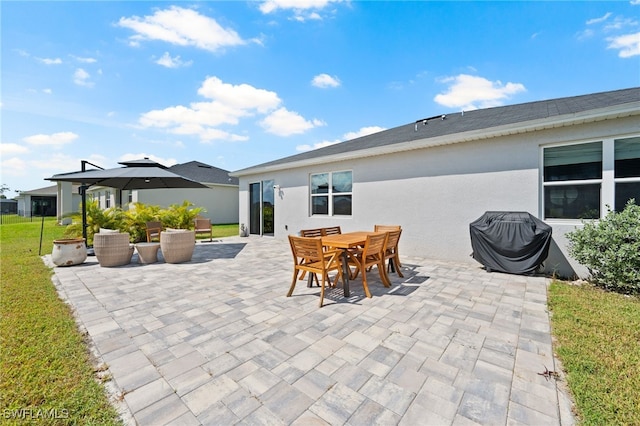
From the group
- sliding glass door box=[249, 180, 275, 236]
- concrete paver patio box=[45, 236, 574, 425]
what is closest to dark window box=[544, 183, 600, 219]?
concrete paver patio box=[45, 236, 574, 425]

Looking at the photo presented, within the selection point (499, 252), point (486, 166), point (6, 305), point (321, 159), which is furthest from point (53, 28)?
point (499, 252)

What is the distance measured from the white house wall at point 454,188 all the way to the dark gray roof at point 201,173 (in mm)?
13287

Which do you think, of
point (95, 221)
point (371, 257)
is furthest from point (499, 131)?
point (95, 221)

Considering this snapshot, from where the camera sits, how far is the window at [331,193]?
30.1 feet

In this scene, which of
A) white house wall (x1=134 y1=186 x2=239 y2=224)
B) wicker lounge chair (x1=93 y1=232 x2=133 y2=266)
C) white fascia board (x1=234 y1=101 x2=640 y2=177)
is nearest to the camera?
white fascia board (x1=234 y1=101 x2=640 y2=177)

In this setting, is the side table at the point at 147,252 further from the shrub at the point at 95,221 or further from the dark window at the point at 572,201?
the dark window at the point at 572,201

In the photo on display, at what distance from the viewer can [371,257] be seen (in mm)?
4840

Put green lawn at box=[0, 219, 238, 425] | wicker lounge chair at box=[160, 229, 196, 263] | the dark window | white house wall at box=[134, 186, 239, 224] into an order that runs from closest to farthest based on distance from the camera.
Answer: green lawn at box=[0, 219, 238, 425] < the dark window < wicker lounge chair at box=[160, 229, 196, 263] < white house wall at box=[134, 186, 239, 224]

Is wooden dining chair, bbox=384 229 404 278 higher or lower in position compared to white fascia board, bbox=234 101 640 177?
lower

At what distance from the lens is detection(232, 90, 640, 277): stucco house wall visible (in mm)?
5496

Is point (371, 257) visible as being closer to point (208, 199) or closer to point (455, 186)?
point (455, 186)

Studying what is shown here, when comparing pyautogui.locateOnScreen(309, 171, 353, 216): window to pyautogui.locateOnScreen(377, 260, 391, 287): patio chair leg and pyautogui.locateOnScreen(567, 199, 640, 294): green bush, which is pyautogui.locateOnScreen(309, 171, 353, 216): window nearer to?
pyautogui.locateOnScreen(377, 260, 391, 287): patio chair leg

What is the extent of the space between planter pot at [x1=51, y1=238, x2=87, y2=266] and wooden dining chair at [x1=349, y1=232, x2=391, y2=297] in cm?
680

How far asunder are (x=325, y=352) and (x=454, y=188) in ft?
19.2
